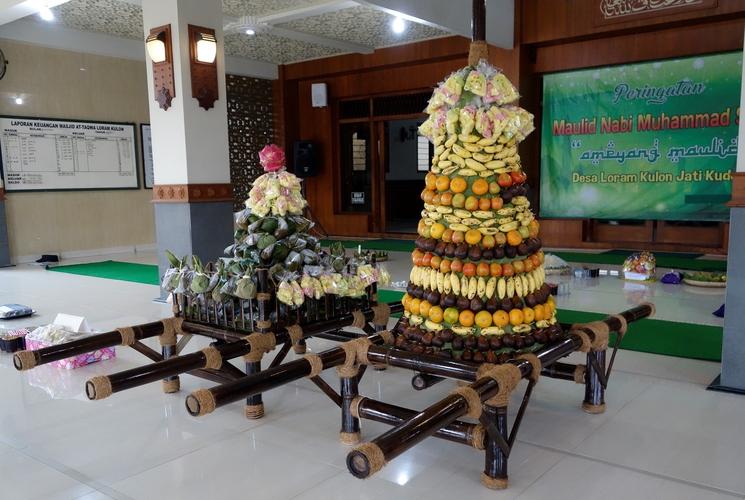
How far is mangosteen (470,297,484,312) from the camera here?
230cm

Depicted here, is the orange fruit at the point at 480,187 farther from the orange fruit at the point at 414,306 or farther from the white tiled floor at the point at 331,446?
the white tiled floor at the point at 331,446

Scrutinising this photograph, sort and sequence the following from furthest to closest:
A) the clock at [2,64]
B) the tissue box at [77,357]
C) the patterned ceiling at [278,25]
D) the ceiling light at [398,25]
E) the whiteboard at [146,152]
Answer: the whiteboard at [146,152] → the ceiling light at [398,25] → the clock at [2,64] → the patterned ceiling at [278,25] → the tissue box at [77,357]

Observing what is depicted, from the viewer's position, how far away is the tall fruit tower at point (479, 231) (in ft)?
7.52

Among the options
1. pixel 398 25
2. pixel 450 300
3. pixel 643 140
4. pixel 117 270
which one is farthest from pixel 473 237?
pixel 643 140

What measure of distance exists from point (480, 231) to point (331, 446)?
1.00 metres

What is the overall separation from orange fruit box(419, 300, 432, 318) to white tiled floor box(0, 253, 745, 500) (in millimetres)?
494

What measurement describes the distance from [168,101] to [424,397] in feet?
10.6

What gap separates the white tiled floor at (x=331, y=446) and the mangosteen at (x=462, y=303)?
0.53 m

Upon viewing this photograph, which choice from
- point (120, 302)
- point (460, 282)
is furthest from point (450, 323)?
point (120, 302)

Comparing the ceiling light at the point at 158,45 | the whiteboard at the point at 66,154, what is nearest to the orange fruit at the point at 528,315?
the ceiling light at the point at 158,45

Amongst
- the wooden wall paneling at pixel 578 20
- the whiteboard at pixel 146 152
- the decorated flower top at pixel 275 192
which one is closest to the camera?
the decorated flower top at pixel 275 192

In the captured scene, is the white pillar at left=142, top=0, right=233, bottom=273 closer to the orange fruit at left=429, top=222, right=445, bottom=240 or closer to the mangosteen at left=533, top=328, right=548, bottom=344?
the orange fruit at left=429, top=222, right=445, bottom=240

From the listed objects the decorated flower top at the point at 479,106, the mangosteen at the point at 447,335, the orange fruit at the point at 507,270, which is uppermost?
the decorated flower top at the point at 479,106

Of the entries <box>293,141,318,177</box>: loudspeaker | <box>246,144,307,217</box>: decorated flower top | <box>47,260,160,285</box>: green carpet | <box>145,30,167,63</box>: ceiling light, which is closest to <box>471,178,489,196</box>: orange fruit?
<box>246,144,307,217</box>: decorated flower top
